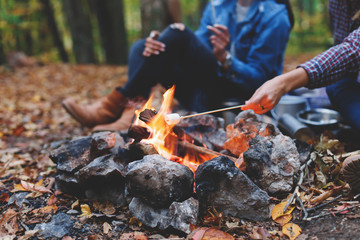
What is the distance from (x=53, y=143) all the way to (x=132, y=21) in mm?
19646

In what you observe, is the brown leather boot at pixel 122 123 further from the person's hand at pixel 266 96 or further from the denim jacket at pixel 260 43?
the person's hand at pixel 266 96

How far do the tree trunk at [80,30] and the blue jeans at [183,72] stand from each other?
7.29 metres

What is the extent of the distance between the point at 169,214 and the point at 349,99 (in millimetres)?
1918

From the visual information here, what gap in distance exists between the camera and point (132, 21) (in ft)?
69.1

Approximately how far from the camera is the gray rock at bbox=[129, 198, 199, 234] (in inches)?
65.4

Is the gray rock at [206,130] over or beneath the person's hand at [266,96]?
beneath

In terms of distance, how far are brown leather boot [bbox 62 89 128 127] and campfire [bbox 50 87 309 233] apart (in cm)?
108

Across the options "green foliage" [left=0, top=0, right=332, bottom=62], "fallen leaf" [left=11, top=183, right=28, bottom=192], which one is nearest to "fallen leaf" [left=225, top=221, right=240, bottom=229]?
"fallen leaf" [left=11, top=183, right=28, bottom=192]

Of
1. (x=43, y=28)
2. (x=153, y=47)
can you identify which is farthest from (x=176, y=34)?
(x=43, y=28)

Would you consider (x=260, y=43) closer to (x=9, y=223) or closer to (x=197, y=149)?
(x=197, y=149)

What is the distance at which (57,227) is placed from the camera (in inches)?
69.6

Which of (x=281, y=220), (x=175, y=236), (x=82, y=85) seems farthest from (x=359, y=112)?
(x=82, y=85)

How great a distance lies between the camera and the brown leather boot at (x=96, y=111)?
3.43 metres

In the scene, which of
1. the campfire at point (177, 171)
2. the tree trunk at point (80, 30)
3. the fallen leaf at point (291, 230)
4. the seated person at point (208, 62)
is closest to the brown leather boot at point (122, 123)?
the seated person at point (208, 62)
